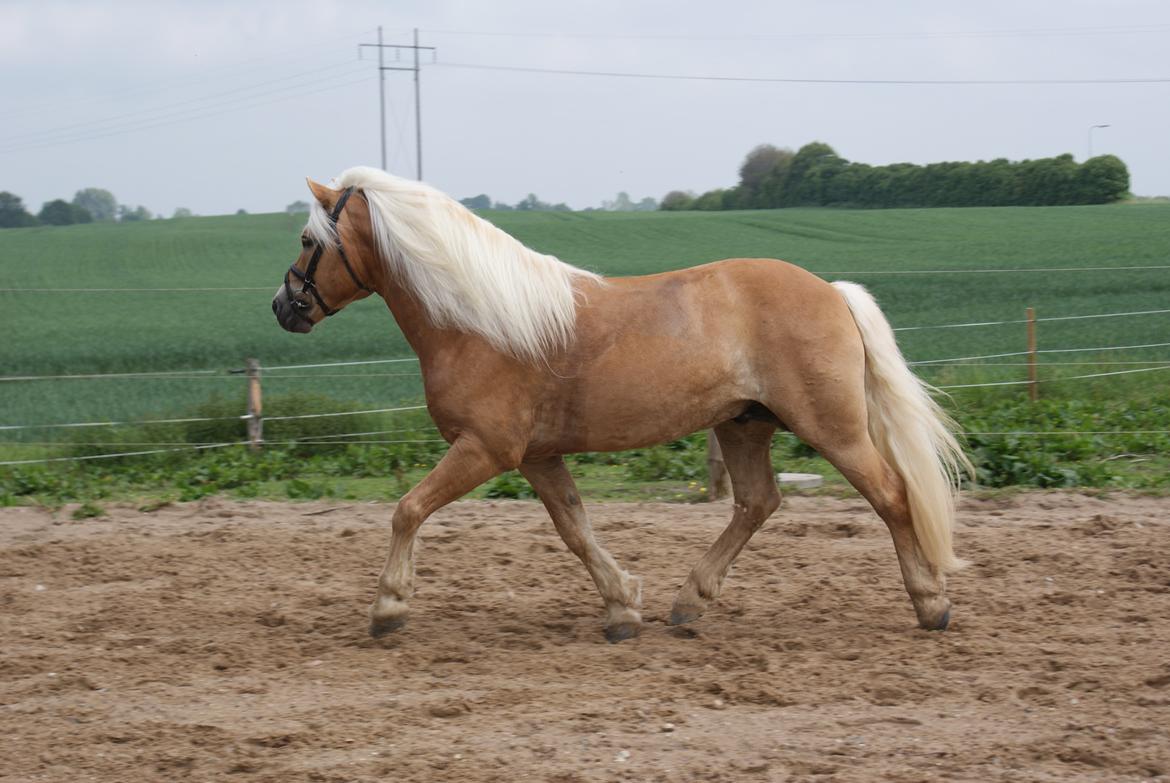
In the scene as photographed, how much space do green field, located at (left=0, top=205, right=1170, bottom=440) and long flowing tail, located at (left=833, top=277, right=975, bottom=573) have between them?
5.73m

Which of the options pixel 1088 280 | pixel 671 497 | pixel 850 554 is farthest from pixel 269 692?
pixel 1088 280

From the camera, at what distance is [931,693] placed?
3.91 meters

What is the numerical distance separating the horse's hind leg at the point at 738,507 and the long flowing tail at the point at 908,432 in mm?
493

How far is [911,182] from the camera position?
38656 mm

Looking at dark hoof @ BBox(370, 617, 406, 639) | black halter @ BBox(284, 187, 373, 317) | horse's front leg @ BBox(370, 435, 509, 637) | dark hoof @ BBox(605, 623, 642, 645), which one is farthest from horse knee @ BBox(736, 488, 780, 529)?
black halter @ BBox(284, 187, 373, 317)

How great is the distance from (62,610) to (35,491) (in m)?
3.69

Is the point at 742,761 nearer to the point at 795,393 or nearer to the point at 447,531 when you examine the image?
the point at 795,393

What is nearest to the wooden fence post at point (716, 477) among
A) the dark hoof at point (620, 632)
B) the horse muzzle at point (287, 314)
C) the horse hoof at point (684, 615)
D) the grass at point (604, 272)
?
the grass at point (604, 272)

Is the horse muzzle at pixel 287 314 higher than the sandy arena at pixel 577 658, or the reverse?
the horse muzzle at pixel 287 314

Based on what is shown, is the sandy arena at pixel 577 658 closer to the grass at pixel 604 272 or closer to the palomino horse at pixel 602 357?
the palomino horse at pixel 602 357

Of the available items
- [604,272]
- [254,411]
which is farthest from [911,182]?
[254,411]

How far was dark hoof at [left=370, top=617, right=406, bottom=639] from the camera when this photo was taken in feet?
15.3

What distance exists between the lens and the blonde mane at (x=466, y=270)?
446cm

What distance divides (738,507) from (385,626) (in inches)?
64.6
